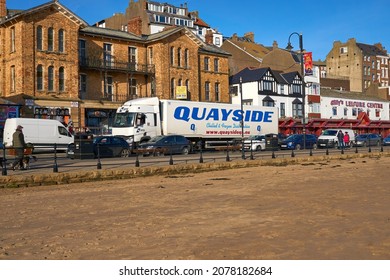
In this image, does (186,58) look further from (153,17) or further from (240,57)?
(153,17)

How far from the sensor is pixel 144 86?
169ft

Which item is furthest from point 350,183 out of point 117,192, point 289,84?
point 289,84

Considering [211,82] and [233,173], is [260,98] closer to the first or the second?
[211,82]

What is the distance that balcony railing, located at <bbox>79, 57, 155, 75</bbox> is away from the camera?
46.0 metres

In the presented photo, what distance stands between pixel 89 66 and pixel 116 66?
3490 mm

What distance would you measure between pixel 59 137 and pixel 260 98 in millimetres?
34956

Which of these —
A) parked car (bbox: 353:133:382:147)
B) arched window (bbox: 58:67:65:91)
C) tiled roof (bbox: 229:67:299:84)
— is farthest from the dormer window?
arched window (bbox: 58:67:65:91)

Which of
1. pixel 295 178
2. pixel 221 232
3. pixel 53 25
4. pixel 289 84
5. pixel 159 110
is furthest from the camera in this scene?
pixel 289 84

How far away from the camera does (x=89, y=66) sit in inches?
1799

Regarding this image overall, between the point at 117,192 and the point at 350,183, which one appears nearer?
the point at 117,192

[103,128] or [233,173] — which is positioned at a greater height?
[103,128]

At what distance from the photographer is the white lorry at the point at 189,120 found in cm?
3409

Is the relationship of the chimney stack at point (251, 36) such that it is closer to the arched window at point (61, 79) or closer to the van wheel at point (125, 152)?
the arched window at point (61, 79)

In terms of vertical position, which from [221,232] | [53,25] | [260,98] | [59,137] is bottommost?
[221,232]
